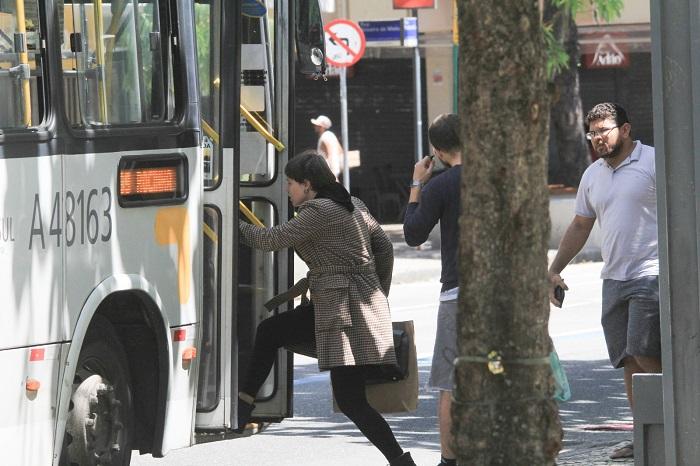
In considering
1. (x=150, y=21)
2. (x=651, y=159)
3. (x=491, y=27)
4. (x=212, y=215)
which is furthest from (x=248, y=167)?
(x=491, y=27)

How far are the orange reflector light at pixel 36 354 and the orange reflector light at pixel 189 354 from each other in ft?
3.56

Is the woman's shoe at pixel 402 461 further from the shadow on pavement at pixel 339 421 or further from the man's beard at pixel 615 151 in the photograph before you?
the man's beard at pixel 615 151

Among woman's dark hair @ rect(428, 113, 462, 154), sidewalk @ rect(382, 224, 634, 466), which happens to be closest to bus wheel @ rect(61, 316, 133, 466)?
woman's dark hair @ rect(428, 113, 462, 154)

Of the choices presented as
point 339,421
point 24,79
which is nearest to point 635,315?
point 339,421

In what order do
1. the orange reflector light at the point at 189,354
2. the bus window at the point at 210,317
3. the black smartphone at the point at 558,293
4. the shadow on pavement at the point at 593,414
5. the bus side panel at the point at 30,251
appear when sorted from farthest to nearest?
the shadow on pavement at the point at 593,414
the black smartphone at the point at 558,293
the bus window at the point at 210,317
the orange reflector light at the point at 189,354
the bus side panel at the point at 30,251

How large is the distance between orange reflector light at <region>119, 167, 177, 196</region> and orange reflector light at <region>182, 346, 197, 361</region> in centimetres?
70

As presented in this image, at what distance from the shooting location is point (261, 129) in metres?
7.96

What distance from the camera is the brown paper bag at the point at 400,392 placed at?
7.77 meters

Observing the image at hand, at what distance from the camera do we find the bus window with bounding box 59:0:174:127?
6.34 metres

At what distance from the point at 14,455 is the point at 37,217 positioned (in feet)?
2.87

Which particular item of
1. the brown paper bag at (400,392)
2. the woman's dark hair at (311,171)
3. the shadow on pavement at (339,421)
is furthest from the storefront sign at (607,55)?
the woman's dark hair at (311,171)

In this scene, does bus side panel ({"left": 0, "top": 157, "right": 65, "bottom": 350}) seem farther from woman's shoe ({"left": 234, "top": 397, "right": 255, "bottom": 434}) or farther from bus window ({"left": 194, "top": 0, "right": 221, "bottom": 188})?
woman's shoe ({"left": 234, "top": 397, "right": 255, "bottom": 434})

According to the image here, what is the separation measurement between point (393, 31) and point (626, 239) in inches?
584

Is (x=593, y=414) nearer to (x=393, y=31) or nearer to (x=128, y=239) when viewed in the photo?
(x=128, y=239)
